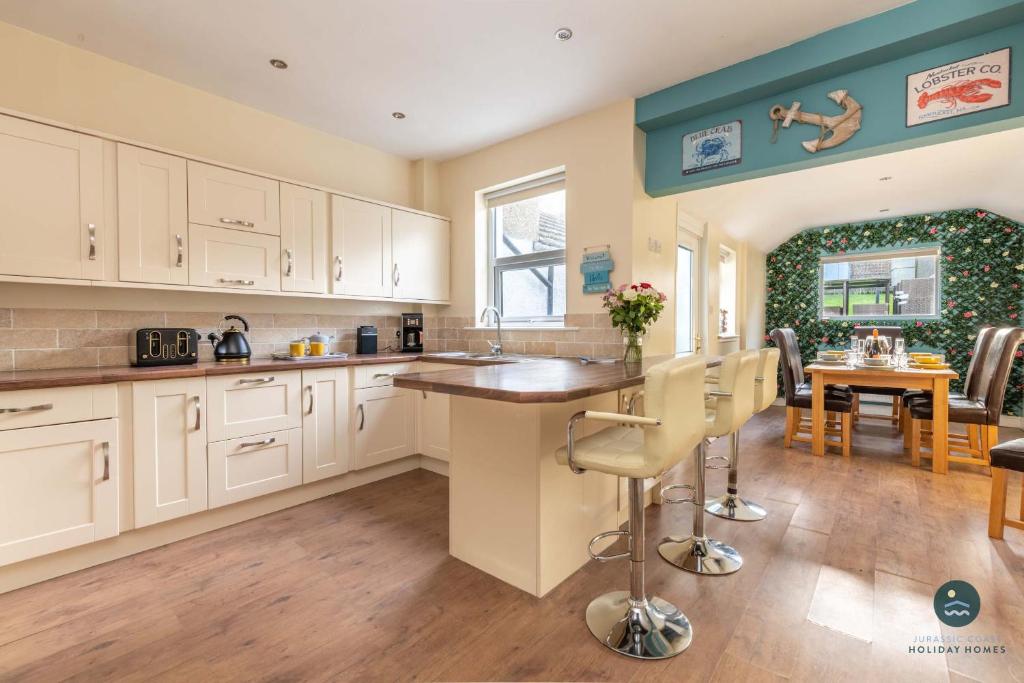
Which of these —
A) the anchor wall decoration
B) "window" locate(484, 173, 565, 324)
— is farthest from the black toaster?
the anchor wall decoration

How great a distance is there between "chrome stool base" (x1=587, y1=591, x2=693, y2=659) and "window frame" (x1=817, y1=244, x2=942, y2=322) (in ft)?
20.7

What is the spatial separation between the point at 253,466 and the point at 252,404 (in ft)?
1.20

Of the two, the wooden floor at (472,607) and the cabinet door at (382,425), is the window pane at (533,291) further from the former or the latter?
the wooden floor at (472,607)

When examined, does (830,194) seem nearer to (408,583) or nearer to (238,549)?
(408,583)

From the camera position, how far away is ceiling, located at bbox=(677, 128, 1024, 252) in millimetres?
3615

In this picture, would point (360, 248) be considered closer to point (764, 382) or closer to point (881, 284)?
point (764, 382)

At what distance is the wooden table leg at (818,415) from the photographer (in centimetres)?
388

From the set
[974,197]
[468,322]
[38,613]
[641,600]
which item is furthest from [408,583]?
[974,197]

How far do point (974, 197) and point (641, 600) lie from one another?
611 cm

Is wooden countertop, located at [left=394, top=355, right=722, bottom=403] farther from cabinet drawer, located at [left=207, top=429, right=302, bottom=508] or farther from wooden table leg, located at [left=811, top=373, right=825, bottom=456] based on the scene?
wooden table leg, located at [left=811, top=373, right=825, bottom=456]

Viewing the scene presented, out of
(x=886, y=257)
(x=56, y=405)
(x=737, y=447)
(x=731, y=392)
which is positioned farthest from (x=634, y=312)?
(x=886, y=257)

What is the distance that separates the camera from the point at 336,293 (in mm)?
3303

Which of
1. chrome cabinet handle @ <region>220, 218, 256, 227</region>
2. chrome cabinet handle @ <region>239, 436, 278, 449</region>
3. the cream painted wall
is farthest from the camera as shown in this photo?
chrome cabinet handle @ <region>220, 218, 256, 227</region>

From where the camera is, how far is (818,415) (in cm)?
396
